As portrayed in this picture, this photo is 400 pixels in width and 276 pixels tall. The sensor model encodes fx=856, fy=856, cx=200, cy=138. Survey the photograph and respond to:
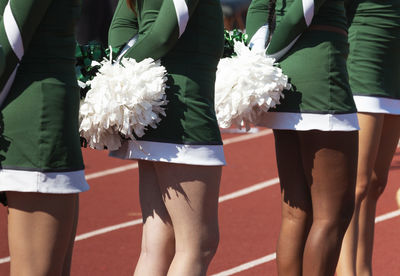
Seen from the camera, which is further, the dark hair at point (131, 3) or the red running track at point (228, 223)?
the red running track at point (228, 223)

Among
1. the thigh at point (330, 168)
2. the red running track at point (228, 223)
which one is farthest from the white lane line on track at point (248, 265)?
the thigh at point (330, 168)

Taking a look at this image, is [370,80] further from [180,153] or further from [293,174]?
[180,153]

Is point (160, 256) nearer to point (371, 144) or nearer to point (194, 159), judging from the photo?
Result: point (194, 159)

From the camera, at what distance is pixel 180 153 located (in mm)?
2775

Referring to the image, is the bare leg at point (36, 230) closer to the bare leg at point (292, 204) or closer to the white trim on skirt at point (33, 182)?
the white trim on skirt at point (33, 182)

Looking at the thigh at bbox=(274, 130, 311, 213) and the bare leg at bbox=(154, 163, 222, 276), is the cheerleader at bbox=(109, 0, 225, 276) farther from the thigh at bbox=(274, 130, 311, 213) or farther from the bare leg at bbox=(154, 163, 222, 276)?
the thigh at bbox=(274, 130, 311, 213)

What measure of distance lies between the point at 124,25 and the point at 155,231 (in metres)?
0.75

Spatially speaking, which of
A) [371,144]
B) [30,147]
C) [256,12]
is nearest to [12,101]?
[30,147]

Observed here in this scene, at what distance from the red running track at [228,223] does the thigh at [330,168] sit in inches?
58.1

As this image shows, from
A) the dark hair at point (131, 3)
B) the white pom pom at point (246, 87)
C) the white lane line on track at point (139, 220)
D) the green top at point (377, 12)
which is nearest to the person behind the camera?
the dark hair at point (131, 3)

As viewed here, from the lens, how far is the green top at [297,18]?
10.1 ft

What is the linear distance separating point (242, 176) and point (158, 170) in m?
4.54

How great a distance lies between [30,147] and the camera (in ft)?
7.82

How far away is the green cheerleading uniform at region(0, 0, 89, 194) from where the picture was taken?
2361mm
